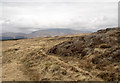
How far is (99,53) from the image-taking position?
20453 millimetres

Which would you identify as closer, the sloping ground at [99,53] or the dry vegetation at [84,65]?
the dry vegetation at [84,65]

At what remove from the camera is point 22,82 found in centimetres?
1619

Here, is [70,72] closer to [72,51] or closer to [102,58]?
[102,58]

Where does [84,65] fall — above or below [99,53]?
below

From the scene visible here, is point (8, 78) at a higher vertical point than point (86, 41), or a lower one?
lower

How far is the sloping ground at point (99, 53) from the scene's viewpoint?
16.0 m

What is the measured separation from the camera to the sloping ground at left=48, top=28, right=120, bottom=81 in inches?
628

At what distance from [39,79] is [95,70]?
7.95m

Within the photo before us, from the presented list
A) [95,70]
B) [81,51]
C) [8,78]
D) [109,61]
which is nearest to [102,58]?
[109,61]

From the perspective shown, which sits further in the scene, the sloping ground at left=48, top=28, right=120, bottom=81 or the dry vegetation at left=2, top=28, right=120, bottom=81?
the sloping ground at left=48, top=28, right=120, bottom=81

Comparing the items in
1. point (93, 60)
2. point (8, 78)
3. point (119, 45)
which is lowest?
point (8, 78)

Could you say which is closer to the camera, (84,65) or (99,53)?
(84,65)

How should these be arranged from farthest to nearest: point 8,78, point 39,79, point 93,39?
1. point 93,39
2. point 8,78
3. point 39,79

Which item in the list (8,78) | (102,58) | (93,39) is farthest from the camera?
(93,39)
